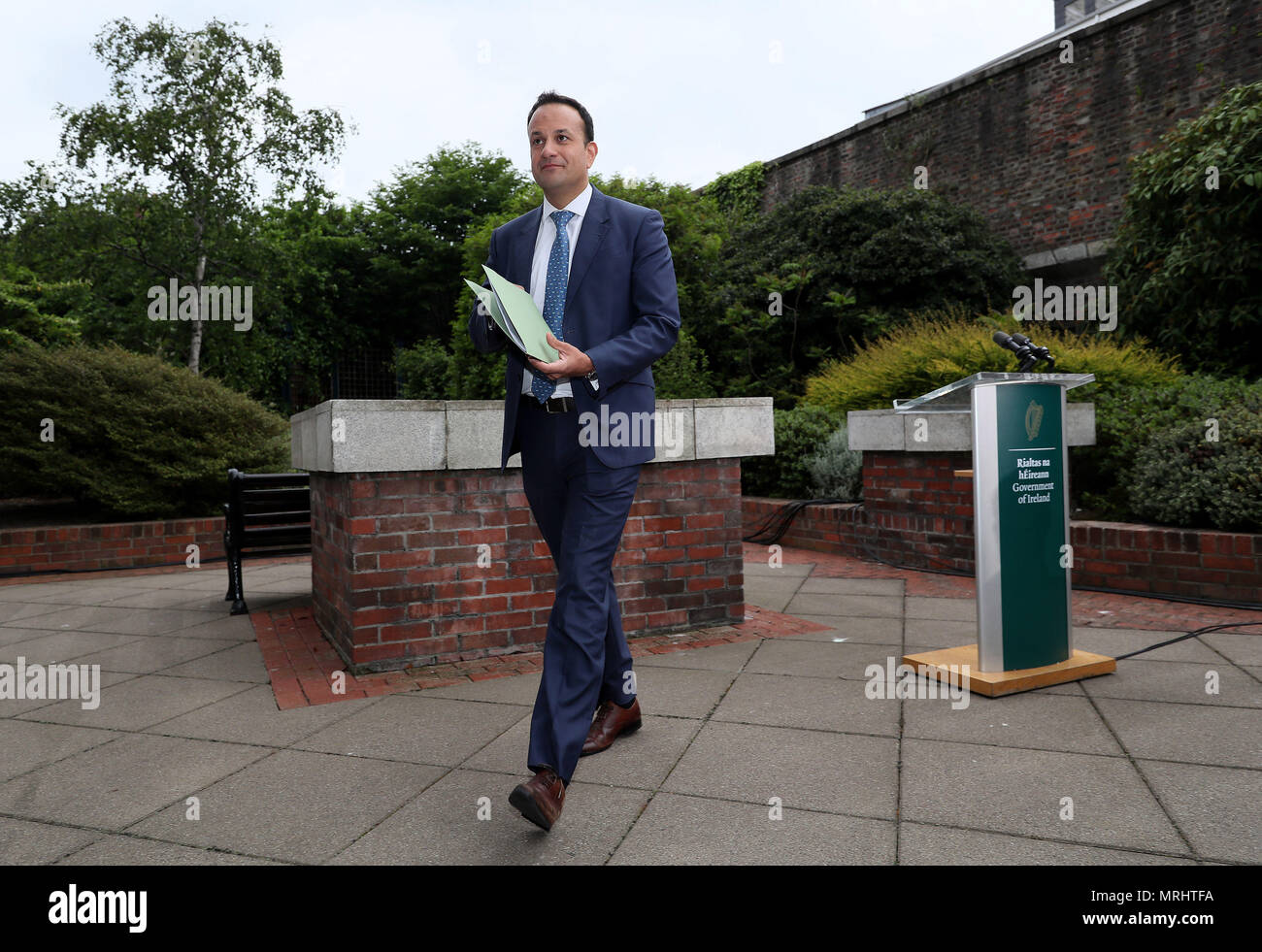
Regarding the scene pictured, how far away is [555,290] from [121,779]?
2262 millimetres

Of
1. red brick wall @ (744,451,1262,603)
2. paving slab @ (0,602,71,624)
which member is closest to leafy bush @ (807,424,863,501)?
red brick wall @ (744,451,1262,603)

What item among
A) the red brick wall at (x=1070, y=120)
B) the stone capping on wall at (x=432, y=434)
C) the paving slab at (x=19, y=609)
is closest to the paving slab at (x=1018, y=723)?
the stone capping on wall at (x=432, y=434)

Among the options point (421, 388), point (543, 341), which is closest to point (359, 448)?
point (543, 341)

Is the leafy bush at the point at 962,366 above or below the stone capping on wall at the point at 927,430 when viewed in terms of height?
above

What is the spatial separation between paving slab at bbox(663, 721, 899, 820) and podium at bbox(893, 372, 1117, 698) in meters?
0.96

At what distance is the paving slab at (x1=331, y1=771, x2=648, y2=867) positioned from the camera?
242 cm

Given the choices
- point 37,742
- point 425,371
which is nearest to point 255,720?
point 37,742

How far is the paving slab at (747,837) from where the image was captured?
2.37 meters

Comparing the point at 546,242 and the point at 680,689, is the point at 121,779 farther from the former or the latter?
the point at 546,242

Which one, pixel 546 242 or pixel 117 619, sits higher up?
pixel 546 242

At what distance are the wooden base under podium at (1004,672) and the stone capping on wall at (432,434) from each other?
67.0 inches

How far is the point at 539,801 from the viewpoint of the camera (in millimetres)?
2457

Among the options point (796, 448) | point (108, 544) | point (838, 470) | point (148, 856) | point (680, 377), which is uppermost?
point (680, 377)

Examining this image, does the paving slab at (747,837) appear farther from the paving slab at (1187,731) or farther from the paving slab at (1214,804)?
the paving slab at (1187,731)
